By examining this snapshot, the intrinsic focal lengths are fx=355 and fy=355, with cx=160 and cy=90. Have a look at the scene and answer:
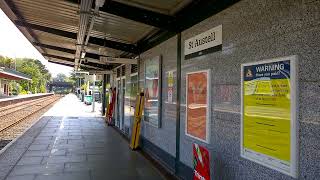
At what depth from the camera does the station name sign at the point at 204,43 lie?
16.9ft

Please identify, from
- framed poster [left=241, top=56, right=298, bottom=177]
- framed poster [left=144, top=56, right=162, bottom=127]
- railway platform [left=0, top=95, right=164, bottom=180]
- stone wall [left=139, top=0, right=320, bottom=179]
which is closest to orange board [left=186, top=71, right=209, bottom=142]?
stone wall [left=139, top=0, right=320, bottom=179]

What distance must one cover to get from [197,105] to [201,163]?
1.64 meters

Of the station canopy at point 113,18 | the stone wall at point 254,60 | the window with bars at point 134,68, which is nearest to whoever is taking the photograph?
the stone wall at point 254,60

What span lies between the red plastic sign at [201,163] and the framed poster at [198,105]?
946 millimetres

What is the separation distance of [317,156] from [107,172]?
4.87 metres

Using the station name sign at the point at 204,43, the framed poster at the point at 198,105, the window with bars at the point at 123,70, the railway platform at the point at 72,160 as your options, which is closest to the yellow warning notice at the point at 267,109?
the station name sign at the point at 204,43

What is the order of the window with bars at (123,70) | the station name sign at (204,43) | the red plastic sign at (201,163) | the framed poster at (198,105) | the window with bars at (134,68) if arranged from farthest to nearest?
the window with bars at (123,70), the window with bars at (134,68), the framed poster at (198,105), the station name sign at (204,43), the red plastic sign at (201,163)

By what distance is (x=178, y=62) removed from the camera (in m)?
6.90

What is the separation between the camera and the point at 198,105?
5758 millimetres

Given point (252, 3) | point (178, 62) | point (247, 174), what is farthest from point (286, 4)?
point (178, 62)

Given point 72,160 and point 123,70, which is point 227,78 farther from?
point 123,70

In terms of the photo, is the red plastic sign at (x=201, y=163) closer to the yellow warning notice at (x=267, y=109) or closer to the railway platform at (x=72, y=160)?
the yellow warning notice at (x=267, y=109)

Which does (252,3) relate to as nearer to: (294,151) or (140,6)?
(294,151)

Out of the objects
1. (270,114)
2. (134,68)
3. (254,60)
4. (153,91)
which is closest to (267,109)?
(270,114)
